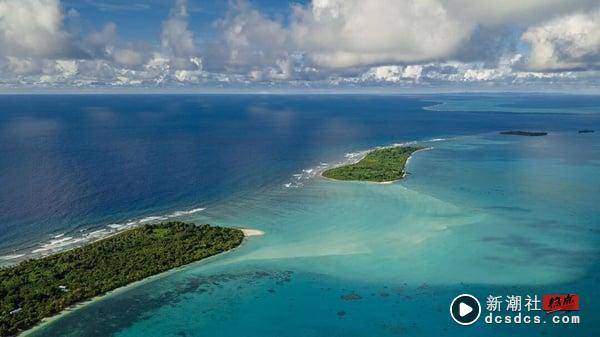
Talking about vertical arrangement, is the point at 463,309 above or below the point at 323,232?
below

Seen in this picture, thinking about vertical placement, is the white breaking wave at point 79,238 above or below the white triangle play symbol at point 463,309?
above

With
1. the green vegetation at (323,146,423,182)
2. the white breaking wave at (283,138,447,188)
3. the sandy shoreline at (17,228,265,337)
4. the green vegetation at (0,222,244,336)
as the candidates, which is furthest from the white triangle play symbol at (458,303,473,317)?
the green vegetation at (323,146,423,182)

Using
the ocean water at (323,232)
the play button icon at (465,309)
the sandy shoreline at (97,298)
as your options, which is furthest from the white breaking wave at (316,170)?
the play button icon at (465,309)

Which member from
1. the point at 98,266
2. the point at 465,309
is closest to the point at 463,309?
the point at 465,309

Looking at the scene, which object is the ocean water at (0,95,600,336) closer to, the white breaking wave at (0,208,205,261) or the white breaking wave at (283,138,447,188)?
the white breaking wave at (0,208,205,261)

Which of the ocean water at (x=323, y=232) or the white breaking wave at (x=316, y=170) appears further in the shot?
the white breaking wave at (x=316, y=170)

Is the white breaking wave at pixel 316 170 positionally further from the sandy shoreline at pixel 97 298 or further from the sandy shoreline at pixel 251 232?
the sandy shoreline at pixel 97 298

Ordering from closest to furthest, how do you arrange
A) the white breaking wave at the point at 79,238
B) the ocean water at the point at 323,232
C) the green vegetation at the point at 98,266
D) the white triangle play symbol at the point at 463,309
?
the white triangle play symbol at the point at 463,309, the ocean water at the point at 323,232, the green vegetation at the point at 98,266, the white breaking wave at the point at 79,238

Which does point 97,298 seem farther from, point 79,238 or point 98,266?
point 79,238
